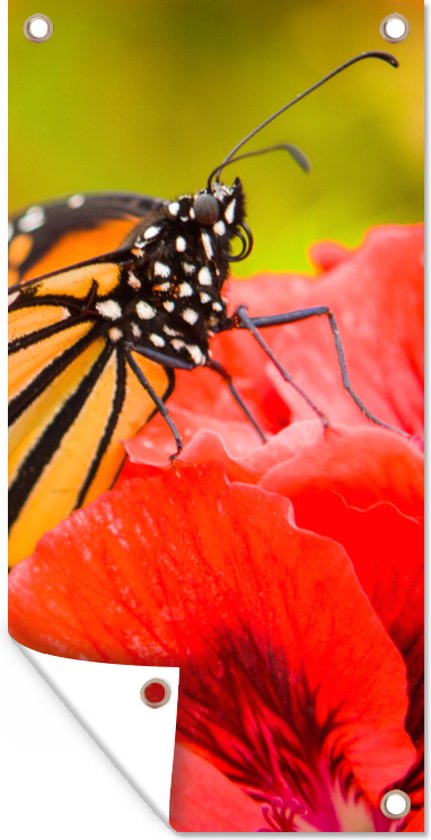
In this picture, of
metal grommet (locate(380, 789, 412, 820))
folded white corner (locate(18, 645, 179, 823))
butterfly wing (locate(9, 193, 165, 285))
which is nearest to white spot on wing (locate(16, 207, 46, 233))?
butterfly wing (locate(9, 193, 165, 285))

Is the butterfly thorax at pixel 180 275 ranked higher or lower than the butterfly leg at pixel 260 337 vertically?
higher

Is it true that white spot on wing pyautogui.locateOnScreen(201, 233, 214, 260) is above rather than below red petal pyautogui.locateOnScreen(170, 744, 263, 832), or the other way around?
above

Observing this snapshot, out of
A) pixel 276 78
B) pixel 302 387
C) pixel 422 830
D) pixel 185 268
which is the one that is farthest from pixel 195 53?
pixel 422 830

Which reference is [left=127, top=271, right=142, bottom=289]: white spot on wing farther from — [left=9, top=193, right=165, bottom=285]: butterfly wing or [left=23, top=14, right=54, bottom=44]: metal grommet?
[left=23, top=14, right=54, bottom=44]: metal grommet

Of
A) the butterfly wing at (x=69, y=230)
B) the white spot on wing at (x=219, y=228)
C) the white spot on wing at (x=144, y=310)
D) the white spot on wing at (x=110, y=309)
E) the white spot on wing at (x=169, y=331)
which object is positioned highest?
the butterfly wing at (x=69, y=230)

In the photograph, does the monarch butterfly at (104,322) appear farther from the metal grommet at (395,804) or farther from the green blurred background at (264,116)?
the metal grommet at (395,804)

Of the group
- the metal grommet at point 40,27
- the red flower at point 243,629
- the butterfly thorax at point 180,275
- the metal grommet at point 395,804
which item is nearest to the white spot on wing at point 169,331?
the butterfly thorax at point 180,275
